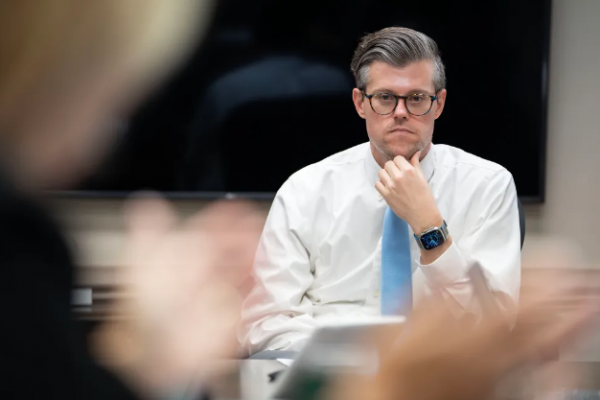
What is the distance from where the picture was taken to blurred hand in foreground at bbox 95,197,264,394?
53cm

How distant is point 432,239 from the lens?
1.58 meters

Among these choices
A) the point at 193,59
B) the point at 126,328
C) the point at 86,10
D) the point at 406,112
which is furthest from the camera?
the point at 193,59

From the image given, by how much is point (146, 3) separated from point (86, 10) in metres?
0.04

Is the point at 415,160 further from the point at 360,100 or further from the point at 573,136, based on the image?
the point at 573,136

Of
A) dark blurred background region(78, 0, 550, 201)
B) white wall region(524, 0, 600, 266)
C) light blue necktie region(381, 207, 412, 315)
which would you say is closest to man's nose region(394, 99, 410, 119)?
light blue necktie region(381, 207, 412, 315)

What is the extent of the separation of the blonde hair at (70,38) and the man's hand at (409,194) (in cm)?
118

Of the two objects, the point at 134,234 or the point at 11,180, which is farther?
the point at 134,234

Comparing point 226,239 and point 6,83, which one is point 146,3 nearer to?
point 6,83

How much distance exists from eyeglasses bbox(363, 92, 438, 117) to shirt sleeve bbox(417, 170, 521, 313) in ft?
0.91

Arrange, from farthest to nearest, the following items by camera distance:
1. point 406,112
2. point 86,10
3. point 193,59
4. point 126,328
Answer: point 193,59
point 406,112
point 126,328
point 86,10

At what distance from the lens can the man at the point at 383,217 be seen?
1611 mm

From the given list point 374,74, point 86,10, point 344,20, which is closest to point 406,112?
point 374,74

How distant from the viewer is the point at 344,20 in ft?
8.79

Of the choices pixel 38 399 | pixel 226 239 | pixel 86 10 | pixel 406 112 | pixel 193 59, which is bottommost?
pixel 38 399
